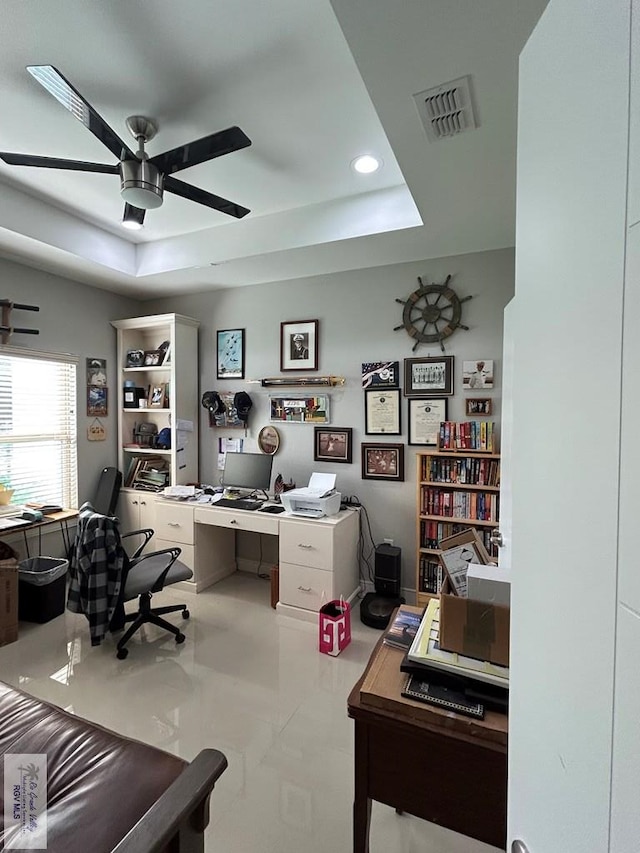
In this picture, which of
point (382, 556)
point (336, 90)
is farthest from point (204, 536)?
point (336, 90)

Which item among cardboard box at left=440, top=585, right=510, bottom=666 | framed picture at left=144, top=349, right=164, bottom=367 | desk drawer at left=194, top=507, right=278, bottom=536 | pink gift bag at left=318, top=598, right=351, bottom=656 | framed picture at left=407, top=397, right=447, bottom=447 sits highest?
framed picture at left=144, top=349, right=164, bottom=367

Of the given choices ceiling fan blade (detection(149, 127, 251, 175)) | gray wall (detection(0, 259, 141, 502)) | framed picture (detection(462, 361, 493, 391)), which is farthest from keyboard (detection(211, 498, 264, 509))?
ceiling fan blade (detection(149, 127, 251, 175))

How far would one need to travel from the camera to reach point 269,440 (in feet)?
12.2

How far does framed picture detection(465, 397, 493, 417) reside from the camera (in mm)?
2973

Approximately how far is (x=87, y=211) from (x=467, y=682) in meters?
3.64

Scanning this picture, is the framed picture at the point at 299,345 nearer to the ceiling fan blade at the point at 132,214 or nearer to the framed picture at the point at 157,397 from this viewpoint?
the framed picture at the point at 157,397

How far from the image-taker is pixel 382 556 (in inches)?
120

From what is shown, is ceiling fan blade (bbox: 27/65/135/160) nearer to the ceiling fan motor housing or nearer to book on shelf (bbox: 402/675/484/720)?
the ceiling fan motor housing

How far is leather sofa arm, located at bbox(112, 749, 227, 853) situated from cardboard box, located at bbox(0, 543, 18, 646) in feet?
7.69

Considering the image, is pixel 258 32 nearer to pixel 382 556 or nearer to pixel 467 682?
pixel 467 682

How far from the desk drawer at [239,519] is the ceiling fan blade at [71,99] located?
2.37m

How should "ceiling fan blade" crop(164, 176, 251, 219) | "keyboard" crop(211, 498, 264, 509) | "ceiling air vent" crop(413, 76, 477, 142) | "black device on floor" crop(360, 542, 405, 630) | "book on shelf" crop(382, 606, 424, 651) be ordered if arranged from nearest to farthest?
"book on shelf" crop(382, 606, 424, 651) → "ceiling air vent" crop(413, 76, 477, 142) → "ceiling fan blade" crop(164, 176, 251, 219) → "black device on floor" crop(360, 542, 405, 630) → "keyboard" crop(211, 498, 264, 509)

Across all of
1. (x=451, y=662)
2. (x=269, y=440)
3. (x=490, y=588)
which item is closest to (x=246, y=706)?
(x=451, y=662)

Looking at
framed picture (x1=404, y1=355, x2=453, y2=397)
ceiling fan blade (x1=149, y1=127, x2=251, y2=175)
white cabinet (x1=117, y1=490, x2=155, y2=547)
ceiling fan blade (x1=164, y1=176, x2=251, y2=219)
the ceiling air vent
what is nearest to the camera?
the ceiling air vent
